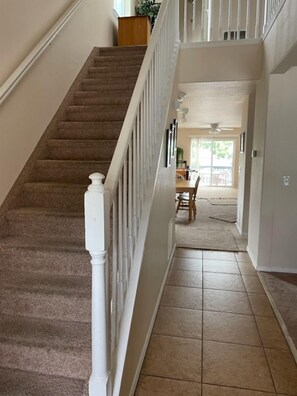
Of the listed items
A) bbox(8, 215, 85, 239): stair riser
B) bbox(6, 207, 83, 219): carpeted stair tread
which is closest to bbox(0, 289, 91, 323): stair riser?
bbox(8, 215, 85, 239): stair riser

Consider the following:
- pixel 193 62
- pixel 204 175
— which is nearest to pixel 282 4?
pixel 193 62

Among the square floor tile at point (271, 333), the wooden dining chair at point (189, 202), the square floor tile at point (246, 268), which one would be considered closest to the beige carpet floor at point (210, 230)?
the wooden dining chair at point (189, 202)

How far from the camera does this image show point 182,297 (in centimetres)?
295

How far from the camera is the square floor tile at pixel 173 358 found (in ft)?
6.38

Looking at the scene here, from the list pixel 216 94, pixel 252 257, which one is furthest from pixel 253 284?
pixel 216 94

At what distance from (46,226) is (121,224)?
961 mm

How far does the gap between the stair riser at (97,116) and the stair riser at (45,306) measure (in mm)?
2003

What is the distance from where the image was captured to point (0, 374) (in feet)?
5.09

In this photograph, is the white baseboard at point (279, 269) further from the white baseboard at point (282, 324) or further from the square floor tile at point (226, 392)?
the square floor tile at point (226, 392)

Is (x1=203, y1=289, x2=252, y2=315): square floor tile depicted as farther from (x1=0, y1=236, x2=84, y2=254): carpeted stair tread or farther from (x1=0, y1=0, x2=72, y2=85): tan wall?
(x1=0, y1=0, x2=72, y2=85): tan wall

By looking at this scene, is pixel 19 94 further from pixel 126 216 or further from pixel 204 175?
pixel 204 175

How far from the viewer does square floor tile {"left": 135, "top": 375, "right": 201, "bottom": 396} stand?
178 centimetres

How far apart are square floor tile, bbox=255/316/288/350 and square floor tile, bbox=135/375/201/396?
729 millimetres

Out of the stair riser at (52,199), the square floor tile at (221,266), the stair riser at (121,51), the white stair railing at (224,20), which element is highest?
the white stair railing at (224,20)
